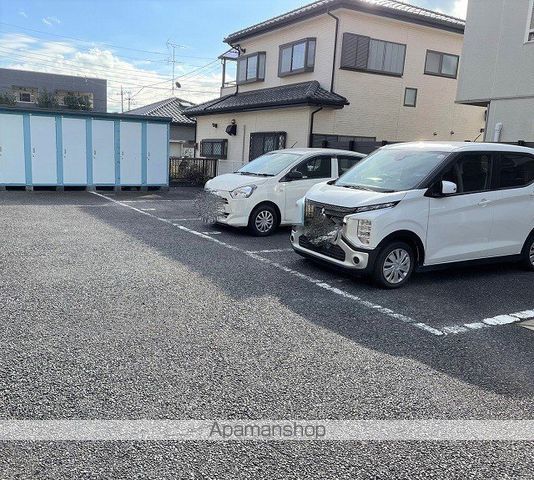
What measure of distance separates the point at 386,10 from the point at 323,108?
3745 millimetres

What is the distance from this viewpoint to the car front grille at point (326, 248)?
5664mm

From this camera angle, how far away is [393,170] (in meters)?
6.10

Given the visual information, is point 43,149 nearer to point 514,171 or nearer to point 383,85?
point 383,85

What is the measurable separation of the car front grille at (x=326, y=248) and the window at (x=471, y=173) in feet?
5.08

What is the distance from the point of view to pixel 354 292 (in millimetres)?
5422

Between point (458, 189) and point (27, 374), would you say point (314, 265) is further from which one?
point (27, 374)

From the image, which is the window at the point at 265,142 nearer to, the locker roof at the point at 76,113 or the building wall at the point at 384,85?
the building wall at the point at 384,85

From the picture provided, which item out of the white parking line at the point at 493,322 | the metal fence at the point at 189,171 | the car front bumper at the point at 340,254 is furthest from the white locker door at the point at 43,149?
the white parking line at the point at 493,322

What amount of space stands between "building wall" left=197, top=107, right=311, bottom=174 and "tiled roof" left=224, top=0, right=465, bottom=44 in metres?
3.11

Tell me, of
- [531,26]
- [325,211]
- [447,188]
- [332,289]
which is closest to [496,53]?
[531,26]

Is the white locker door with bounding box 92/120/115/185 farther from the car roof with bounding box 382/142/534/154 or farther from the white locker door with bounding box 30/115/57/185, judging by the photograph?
the car roof with bounding box 382/142/534/154

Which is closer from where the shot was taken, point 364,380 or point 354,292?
point 364,380

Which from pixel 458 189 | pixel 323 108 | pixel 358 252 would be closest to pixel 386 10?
pixel 323 108

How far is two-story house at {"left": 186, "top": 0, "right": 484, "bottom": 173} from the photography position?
1490cm
